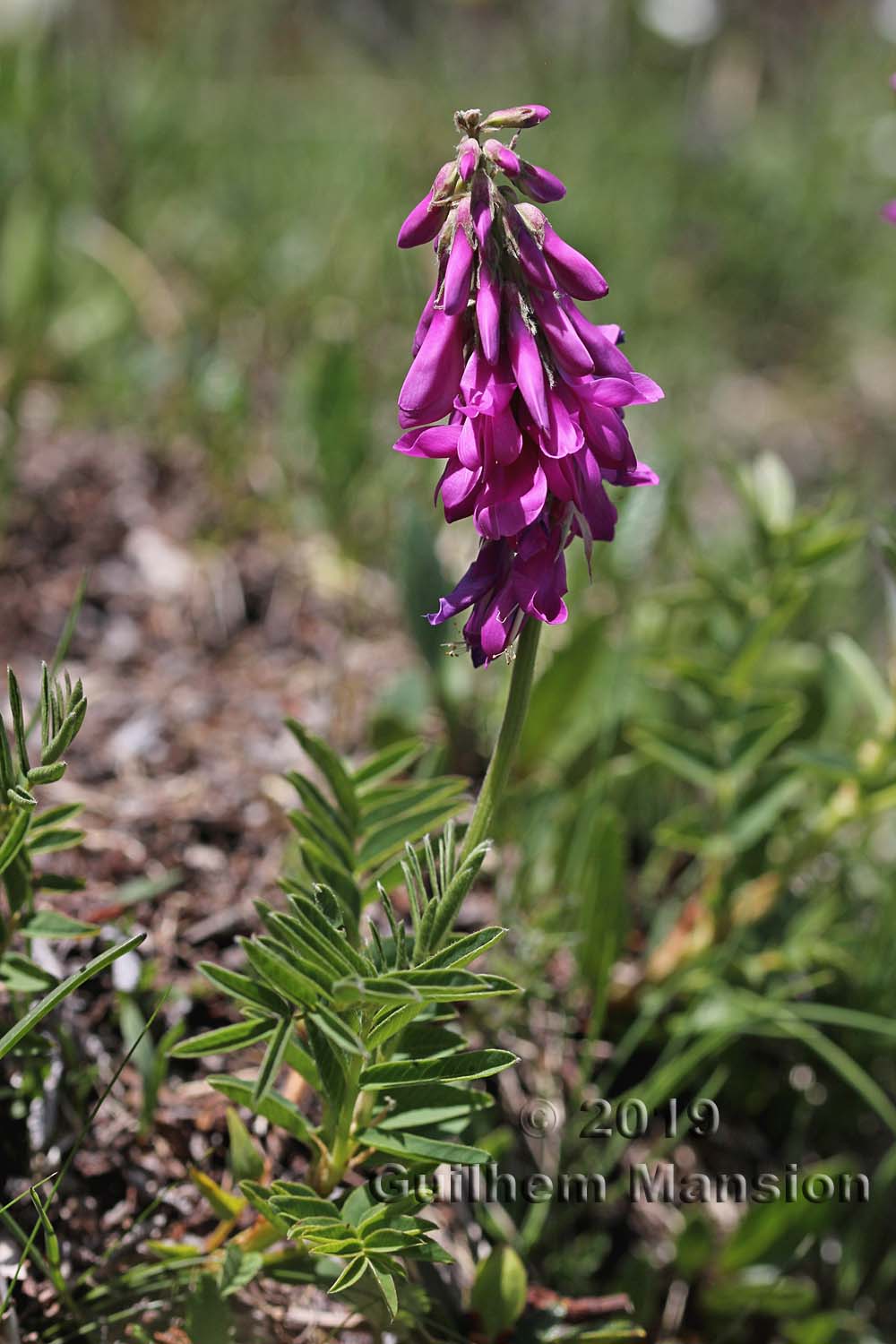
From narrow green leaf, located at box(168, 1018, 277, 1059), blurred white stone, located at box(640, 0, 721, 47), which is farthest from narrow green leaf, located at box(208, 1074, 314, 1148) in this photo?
blurred white stone, located at box(640, 0, 721, 47)

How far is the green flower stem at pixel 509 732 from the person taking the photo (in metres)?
1.49

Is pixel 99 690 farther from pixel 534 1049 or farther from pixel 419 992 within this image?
pixel 419 992

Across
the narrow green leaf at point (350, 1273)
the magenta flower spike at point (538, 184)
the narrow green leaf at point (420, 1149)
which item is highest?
the magenta flower spike at point (538, 184)

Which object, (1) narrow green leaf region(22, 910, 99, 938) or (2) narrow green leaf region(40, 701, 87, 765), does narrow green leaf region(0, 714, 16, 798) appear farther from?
(1) narrow green leaf region(22, 910, 99, 938)

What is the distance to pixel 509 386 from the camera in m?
1.38

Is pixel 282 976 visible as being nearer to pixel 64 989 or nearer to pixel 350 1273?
pixel 64 989

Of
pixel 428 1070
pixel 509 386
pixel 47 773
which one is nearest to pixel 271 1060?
pixel 428 1070

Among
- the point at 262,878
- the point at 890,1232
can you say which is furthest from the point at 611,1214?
the point at 262,878

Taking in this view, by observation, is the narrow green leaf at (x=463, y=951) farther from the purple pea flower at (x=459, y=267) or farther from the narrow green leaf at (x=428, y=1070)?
the purple pea flower at (x=459, y=267)

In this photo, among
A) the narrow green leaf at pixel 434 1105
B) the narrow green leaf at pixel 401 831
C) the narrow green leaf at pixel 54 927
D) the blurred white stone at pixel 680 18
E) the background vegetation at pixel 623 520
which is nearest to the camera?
the narrow green leaf at pixel 434 1105

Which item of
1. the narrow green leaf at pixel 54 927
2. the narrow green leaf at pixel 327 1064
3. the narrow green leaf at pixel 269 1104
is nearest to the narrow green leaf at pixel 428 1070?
the narrow green leaf at pixel 327 1064

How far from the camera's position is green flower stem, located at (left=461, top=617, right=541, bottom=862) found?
1.49m

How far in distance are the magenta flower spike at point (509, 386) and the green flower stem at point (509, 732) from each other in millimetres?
39

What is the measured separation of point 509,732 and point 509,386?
0.43m
